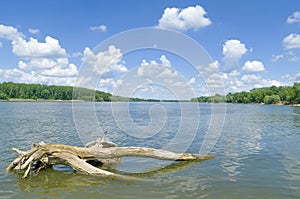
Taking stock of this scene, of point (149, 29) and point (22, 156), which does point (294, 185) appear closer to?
point (149, 29)

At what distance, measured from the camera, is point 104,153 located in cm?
1405

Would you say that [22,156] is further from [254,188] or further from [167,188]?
[254,188]

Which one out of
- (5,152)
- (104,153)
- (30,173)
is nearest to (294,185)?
(104,153)

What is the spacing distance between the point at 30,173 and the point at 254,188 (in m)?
10.5

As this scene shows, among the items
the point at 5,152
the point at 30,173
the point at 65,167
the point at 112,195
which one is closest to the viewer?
the point at 112,195

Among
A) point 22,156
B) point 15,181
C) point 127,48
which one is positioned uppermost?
point 127,48

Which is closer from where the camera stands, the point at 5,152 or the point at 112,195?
the point at 112,195

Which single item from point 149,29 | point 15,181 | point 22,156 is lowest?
point 15,181

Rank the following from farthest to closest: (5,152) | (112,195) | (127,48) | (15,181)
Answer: (5,152)
(127,48)
(15,181)
(112,195)

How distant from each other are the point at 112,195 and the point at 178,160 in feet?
19.4

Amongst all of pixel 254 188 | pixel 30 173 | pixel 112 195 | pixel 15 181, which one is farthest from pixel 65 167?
pixel 254 188

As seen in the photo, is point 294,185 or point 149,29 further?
point 149,29

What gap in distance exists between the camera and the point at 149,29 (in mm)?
17391

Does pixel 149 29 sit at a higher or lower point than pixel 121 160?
higher
